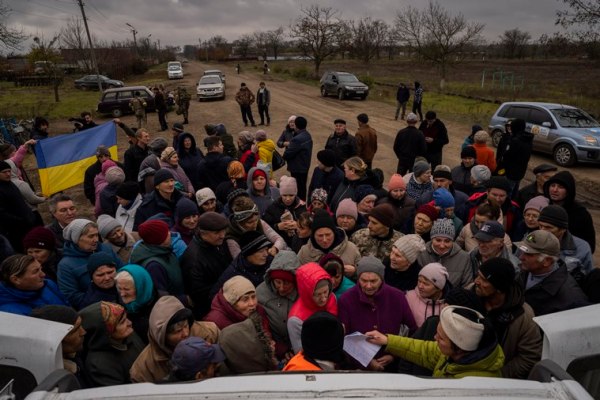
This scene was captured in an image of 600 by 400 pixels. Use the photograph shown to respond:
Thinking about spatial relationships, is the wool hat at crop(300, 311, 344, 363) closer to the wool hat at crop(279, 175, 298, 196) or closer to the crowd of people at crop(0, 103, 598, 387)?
the crowd of people at crop(0, 103, 598, 387)

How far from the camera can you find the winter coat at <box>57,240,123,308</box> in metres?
3.53

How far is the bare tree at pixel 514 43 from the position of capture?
215 feet

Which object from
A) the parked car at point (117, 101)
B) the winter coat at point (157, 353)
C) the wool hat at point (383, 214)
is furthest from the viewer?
the parked car at point (117, 101)

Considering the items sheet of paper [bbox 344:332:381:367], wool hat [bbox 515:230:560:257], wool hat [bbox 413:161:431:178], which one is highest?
wool hat [bbox 413:161:431:178]

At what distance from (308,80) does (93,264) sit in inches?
1311

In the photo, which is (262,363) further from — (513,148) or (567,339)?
(513,148)

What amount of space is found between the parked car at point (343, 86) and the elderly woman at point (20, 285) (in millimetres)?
21480

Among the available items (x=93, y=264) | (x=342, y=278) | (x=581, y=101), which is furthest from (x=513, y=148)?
(x=581, y=101)

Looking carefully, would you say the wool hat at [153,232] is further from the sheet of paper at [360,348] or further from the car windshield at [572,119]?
the car windshield at [572,119]

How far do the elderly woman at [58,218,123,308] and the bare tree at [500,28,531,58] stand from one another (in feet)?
243

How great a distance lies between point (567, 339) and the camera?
207 centimetres

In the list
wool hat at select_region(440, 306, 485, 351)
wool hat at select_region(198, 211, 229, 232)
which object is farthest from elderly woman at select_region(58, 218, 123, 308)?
wool hat at select_region(440, 306, 485, 351)

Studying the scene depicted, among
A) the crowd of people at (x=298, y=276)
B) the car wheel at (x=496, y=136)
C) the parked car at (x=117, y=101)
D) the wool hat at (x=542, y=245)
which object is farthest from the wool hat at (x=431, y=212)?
the parked car at (x=117, y=101)

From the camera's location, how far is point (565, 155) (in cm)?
1114
